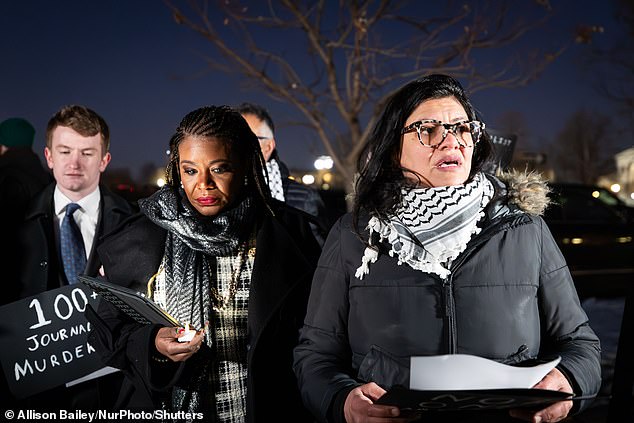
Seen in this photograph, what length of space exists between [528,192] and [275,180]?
3.04 metres

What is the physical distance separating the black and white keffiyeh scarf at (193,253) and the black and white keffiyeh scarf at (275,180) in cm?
226

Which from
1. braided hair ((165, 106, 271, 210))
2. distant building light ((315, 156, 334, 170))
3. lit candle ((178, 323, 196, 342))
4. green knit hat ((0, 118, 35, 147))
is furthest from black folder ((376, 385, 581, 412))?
distant building light ((315, 156, 334, 170))

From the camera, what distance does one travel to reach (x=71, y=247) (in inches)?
126

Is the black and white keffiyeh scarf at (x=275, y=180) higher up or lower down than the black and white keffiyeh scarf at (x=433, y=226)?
higher up

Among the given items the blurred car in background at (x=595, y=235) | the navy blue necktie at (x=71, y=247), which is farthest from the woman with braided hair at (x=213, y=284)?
the blurred car in background at (x=595, y=235)

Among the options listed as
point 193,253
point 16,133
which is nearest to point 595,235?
point 16,133

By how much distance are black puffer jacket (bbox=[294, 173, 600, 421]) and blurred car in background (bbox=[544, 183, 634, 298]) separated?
27.4ft

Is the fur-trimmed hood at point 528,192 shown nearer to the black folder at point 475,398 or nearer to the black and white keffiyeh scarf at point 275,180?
the black folder at point 475,398

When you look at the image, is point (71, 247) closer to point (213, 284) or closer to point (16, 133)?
point (213, 284)

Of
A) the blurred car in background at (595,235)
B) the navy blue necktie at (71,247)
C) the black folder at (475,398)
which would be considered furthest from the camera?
the blurred car in background at (595,235)

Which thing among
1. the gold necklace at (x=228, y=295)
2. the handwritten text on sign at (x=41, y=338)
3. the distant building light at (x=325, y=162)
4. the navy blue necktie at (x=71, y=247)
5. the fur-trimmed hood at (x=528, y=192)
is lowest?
the handwritten text on sign at (x=41, y=338)

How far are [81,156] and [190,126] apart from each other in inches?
41.8

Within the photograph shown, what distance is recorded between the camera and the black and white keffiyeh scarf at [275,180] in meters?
4.79

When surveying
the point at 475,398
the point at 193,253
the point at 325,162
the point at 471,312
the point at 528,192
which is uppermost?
the point at 325,162
